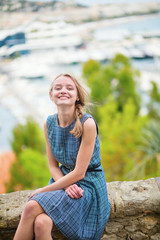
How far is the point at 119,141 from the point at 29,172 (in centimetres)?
441

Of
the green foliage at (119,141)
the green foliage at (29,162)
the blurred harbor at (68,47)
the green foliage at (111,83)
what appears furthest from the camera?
the blurred harbor at (68,47)

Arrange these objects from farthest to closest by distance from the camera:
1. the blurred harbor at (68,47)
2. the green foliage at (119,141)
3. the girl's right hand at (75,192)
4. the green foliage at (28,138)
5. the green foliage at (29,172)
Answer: the blurred harbor at (68,47), the green foliage at (28,138), the green foliage at (29,172), the green foliage at (119,141), the girl's right hand at (75,192)

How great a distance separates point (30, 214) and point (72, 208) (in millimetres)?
208

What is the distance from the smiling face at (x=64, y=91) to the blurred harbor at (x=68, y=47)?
31.7 m

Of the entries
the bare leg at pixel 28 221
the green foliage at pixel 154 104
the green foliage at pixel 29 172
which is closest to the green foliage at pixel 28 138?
the green foliage at pixel 29 172

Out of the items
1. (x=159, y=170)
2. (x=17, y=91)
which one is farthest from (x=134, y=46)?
(x=159, y=170)

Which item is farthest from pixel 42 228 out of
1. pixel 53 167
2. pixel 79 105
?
pixel 79 105

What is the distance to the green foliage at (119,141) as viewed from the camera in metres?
10.3

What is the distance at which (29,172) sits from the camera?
42.1ft

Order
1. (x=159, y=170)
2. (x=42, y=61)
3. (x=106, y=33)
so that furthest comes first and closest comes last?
(x=106, y=33)
(x=42, y=61)
(x=159, y=170)

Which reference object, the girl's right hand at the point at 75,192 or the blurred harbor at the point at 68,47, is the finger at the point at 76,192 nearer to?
the girl's right hand at the point at 75,192

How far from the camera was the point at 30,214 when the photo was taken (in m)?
1.30

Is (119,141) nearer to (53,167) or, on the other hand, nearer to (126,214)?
(126,214)

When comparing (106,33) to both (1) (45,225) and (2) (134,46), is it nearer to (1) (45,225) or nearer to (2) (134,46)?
(2) (134,46)
